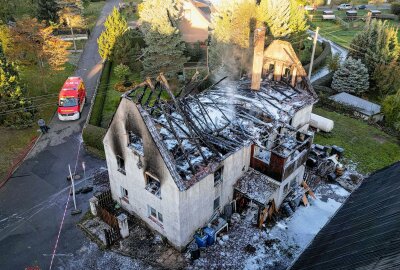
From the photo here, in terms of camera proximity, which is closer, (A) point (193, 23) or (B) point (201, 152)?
(B) point (201, 152)

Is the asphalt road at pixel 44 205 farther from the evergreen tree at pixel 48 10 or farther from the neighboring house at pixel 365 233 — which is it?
the evergreen tree at pixel 48 10

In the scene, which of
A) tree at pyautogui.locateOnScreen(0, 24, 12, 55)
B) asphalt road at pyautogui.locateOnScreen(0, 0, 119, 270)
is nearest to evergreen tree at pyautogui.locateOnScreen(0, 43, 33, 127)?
asphalt road at pyautogui.locateOnScreen(0, 0, 119, 270)

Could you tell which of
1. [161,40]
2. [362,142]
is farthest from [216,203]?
[161,40]

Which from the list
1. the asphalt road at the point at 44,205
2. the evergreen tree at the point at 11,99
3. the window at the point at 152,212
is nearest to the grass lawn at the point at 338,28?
the asphalt road at the point at 44,205

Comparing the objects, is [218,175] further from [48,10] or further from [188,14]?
[48,10]

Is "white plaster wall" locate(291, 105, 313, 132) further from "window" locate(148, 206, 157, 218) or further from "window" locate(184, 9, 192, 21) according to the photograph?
"window" locate(184, 9, 192, 21)

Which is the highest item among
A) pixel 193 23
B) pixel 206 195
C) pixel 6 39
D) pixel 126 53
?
pixel 193 23

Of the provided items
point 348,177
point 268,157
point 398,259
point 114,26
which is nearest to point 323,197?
point 348,177
